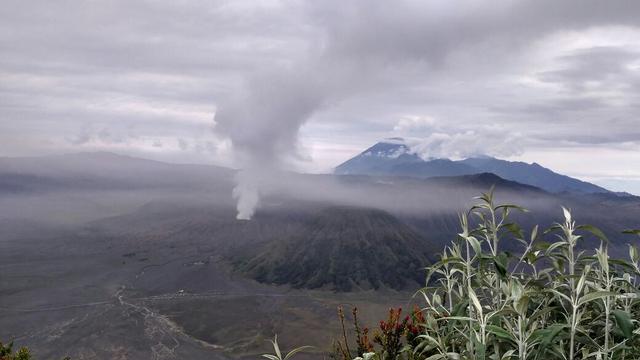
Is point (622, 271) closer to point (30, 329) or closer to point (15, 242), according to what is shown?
point (30, 329)

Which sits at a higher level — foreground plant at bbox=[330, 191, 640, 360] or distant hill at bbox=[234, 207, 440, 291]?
foreground plant at bbox=[330, 191, 640, 360]

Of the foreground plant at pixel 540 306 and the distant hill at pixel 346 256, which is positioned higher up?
the foreground plant at pixel 540 306

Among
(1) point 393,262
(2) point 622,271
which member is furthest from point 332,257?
(2) point 622,271

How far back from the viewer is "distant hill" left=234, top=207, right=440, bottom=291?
5512 inches

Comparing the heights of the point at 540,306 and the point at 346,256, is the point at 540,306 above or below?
above

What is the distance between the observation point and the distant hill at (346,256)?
140 meters

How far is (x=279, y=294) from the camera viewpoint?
405 ft

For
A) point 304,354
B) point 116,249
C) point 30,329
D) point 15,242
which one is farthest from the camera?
point 15,242

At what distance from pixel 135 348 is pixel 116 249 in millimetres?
103828

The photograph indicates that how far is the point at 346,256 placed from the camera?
514ft

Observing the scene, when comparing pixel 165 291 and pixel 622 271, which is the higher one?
pixel 622 271

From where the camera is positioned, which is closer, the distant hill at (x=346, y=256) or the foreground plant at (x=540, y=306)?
the foreground plant at (x=540, y=306)

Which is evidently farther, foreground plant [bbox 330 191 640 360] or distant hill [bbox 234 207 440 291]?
distant hill [bbox 234 207 440 291]

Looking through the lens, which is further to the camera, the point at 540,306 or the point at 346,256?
the point at 346,256
